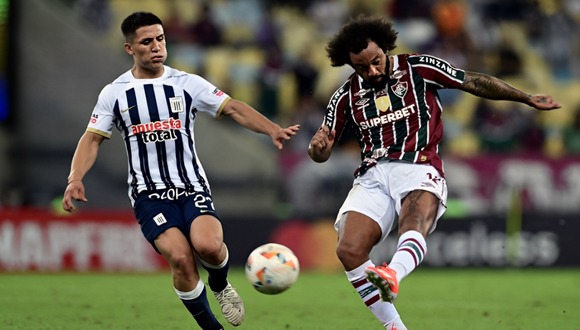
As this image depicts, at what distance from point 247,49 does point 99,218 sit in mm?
4602

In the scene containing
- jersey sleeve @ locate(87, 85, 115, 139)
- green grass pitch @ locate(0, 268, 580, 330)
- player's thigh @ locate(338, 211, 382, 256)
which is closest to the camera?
player's thigh @ locate(338, 211, 382, 256)

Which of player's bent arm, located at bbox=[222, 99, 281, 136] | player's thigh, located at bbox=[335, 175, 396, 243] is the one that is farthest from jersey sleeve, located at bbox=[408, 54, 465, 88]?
player's bent arm, located at bbox=[222, 99, 281, 136]

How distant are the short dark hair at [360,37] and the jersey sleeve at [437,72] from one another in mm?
224

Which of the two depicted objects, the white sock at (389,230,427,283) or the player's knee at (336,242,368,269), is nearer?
the white sock at (389,230,427,283)

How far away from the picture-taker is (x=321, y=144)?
7.77m

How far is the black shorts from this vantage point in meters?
7.62

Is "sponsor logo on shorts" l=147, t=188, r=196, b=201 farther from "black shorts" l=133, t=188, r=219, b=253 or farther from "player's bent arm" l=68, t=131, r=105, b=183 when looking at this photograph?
"player's bent arm" l=68, t=131, r=105, b=183

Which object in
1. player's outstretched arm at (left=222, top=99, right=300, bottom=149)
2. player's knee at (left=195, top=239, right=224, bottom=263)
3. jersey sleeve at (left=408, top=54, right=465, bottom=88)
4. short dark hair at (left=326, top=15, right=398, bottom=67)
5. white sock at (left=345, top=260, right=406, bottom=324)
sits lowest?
white sock at (left=345, top=260, right=406, bottom=324)

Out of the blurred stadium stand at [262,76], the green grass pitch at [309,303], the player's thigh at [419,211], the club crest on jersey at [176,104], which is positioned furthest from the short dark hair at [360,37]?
the blurred stadium stand at [262,76]

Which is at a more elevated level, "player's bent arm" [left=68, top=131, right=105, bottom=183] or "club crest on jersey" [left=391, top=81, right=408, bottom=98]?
"club crest on jersey" [left=391, top=81, right=408, bottom=98]

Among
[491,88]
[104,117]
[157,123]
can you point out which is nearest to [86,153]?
[104,117]

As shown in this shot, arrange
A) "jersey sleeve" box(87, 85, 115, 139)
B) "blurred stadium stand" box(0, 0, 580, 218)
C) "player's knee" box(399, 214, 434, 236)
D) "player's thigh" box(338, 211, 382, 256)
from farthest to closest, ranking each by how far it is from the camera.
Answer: "blurred stadium stand" box(0, 0, 580, 218)
"jersey sleeve" box(87, 85, 115, 139)
"player's thigh" box(338, 211, 382, 256)
"player's knee" box(399, 214, 434, 236)

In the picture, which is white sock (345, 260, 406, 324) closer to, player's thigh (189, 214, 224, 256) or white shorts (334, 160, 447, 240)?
white shorts (334, 160, 447, 240)

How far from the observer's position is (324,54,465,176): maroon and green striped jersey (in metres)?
7.88
